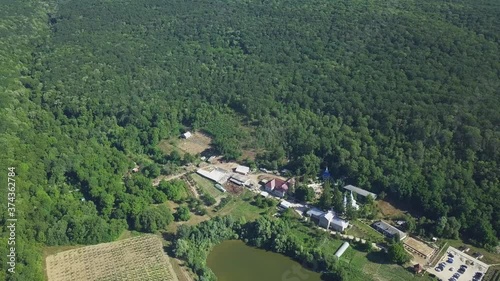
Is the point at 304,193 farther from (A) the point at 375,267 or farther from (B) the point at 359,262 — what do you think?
(A) the point at 375,267

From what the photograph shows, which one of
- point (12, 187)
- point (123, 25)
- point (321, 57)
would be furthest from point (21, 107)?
point (321, 57)

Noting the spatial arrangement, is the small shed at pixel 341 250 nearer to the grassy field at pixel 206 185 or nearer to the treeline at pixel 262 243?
the treeline at pixel 262 243

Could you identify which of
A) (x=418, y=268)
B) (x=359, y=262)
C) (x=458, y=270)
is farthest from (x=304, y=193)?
(x=458, y=270)

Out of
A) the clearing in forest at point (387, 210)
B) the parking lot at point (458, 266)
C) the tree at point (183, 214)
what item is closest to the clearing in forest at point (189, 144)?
the tree at point (183, 214)

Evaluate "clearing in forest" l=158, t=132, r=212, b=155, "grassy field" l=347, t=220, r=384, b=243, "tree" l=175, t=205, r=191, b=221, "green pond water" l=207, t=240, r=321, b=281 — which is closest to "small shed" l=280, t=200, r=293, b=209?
"grassy field" l=347, t=220, r=384, b=243

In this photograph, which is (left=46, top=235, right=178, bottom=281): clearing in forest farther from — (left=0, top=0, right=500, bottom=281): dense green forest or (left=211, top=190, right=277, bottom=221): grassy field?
(left=211, top=190, right=277, bottom=221): grassy field

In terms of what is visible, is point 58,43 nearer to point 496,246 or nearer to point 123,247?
point 123,247
